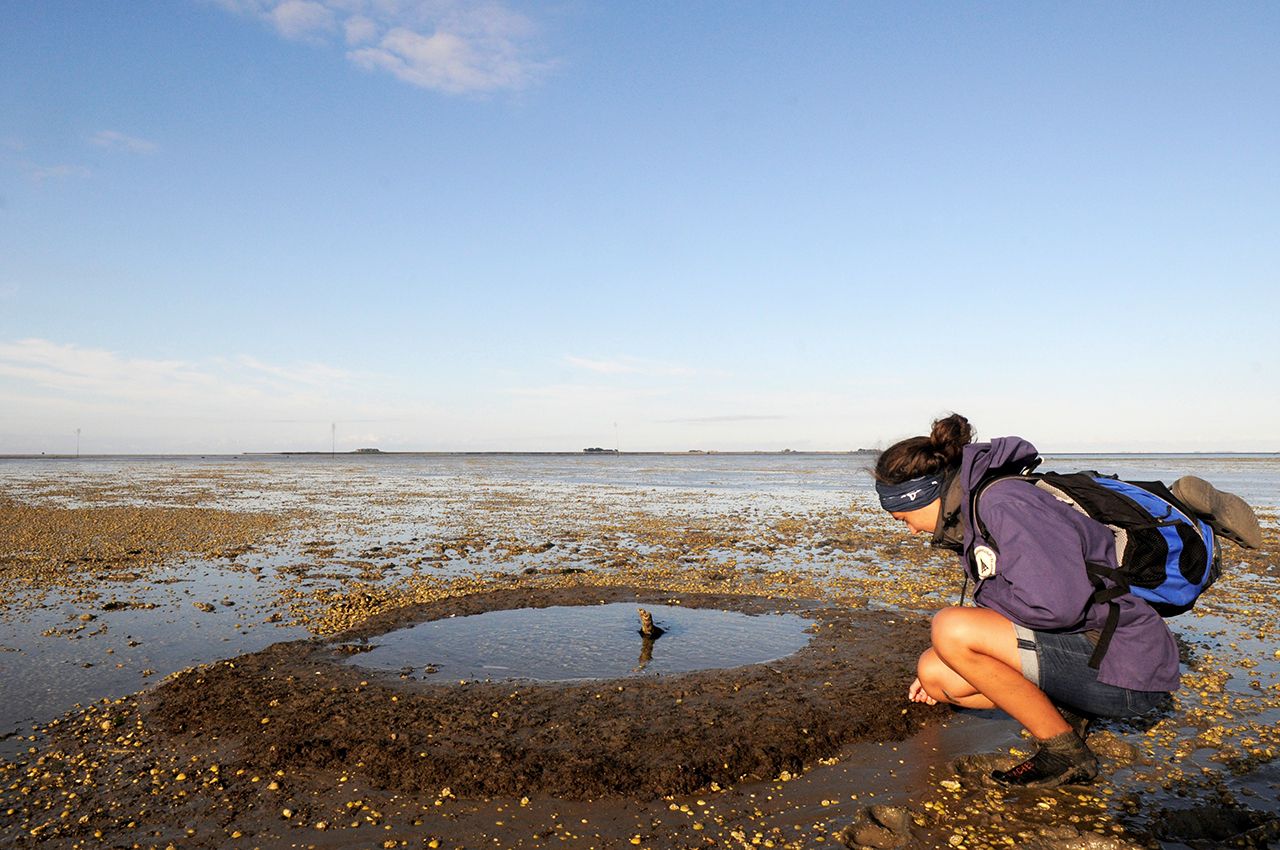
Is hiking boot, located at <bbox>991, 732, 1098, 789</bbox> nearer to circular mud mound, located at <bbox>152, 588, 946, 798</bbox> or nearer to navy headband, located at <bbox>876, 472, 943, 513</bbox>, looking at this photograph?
circular mud mound, located at <bbox>152, 588, 946, 798</bbox>

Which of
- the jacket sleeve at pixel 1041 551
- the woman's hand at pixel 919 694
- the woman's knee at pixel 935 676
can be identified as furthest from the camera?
the woman's hand at pixel 919 694

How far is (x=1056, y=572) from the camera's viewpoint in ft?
12.6

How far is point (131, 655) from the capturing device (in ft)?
25.2

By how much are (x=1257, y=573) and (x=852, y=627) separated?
8498 millimetres

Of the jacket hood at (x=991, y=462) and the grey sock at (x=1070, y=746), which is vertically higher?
the jacket hood at (x=991, y=462)

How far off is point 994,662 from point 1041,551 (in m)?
0.97

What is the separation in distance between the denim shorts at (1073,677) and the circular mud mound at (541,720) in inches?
53.8

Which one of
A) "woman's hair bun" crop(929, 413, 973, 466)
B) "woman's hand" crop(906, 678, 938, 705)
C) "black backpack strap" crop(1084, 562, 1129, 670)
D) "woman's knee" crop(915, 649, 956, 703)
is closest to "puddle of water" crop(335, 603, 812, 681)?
"woman's hand" crop(906, 678, 938, 705)

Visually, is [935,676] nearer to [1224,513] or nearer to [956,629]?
[956,629]

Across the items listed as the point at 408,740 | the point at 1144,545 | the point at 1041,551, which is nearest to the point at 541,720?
the point at 408,740

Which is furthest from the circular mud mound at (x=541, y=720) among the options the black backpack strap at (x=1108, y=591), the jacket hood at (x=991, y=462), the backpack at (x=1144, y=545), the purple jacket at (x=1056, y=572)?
the backpack at (x=1144, y=545)

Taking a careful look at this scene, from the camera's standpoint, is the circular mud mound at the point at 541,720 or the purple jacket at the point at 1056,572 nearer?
the purple jacket at the point at 1056,572

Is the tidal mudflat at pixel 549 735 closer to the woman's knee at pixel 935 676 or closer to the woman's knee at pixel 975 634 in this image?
the woman's knee at pixel 935 676

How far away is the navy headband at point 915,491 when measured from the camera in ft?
14.5
